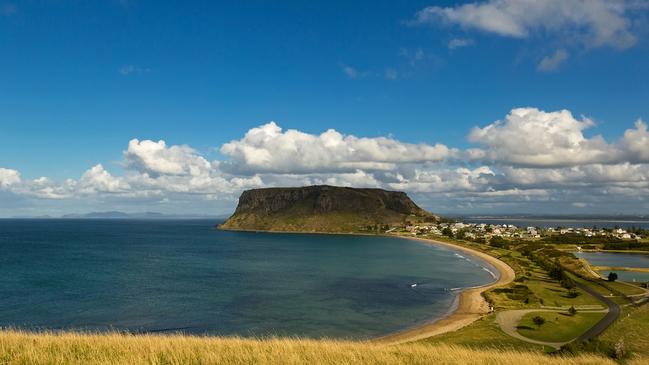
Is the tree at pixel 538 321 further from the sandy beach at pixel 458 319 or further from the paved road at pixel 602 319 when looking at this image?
the sandy beach at pixel 458 319

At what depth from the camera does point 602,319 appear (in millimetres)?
68562

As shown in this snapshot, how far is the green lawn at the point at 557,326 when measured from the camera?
5848cm

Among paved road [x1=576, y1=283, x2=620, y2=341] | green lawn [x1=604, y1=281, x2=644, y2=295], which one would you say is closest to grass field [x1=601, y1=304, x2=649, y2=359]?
paved road [x1=576, y1=283, x2=620, y2=341]

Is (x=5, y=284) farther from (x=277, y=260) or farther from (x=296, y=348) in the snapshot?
(x=296, y=348)

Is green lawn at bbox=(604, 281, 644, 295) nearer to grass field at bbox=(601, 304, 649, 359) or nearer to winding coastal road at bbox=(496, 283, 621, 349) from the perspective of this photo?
winding coastal road at bbox=(496, 283, 621, 349)

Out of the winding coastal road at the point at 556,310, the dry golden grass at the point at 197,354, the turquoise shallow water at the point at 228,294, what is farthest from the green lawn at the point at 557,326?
the dry golden grass at the point at 197,354

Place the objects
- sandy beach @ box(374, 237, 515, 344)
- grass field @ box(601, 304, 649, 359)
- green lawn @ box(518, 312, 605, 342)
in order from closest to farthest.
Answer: grass field @ box(601, 304, 649, 359) < green lawn @ box(518, 312, 605, 342) < sandy beach @ box(374, 237, 515, 344)

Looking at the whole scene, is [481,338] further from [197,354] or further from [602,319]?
[197,354]

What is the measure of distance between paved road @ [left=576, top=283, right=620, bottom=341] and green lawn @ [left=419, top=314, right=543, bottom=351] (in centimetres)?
815

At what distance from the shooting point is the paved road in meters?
57.8

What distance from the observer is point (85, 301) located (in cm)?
8225

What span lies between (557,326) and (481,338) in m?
16.0

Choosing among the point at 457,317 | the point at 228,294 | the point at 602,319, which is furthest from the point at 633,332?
the point at 228,294

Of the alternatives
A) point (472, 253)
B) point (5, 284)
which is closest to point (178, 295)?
point (5, 284)
